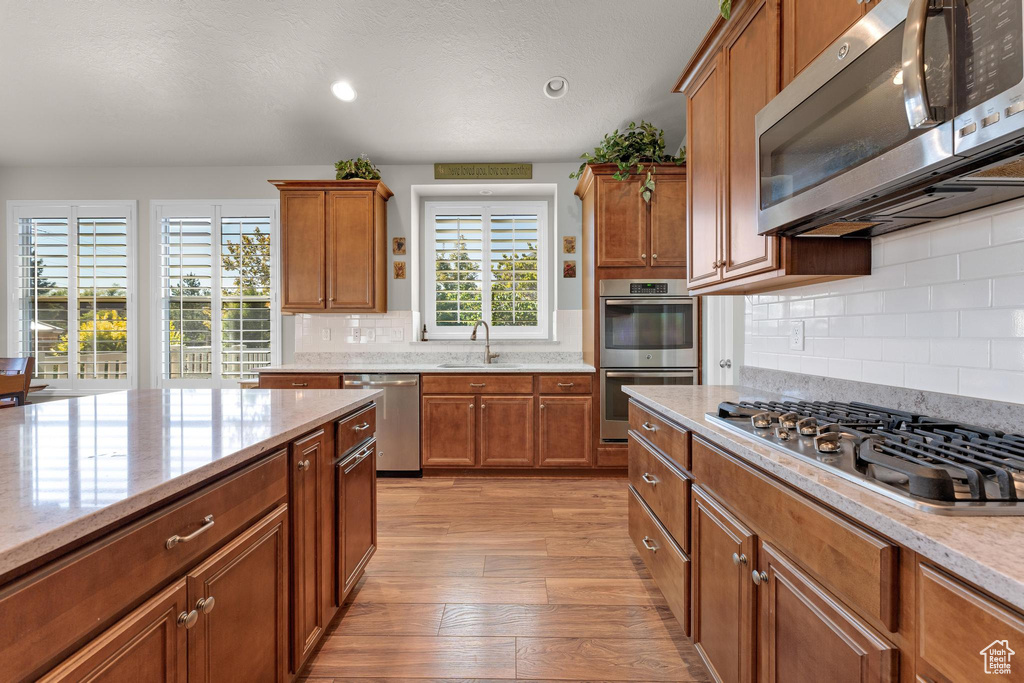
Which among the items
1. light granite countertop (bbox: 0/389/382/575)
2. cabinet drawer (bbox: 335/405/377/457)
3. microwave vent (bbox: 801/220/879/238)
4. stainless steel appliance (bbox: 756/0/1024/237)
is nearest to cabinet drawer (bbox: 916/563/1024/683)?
stainless steel appliance (bbox: 756/0/1024/237)

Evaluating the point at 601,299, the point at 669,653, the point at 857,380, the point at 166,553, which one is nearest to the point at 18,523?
the point at 166,553

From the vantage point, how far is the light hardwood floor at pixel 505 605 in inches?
62.9

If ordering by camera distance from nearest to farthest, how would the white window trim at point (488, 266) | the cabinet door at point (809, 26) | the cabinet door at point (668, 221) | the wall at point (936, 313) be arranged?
the wall at point (936, 313) < the cabinet door at point (809, 26) < the cabinet door at point (668, 221) < the white window trim at point (488, 266)

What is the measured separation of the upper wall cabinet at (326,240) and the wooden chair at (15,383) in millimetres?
1816

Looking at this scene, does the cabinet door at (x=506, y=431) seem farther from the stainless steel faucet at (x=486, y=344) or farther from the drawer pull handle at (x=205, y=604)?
the drawer pull handle at (x=205, y=604)

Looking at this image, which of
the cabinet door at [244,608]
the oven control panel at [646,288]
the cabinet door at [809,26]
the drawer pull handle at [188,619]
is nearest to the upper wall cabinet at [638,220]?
the oven control panel at [646,288]

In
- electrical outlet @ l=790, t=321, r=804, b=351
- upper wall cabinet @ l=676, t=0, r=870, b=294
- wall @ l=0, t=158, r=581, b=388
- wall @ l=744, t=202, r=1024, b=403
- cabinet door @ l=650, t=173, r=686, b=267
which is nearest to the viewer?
wall @ l=744, t=202, r=1024, b=403

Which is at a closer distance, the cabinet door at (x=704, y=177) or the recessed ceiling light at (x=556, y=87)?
the cabinet door at (x=704, y=177)

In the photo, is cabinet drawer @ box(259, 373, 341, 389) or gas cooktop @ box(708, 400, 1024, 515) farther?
cabinet drawer @ box(259, 373, 341, 389)

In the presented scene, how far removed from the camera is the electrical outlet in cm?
189

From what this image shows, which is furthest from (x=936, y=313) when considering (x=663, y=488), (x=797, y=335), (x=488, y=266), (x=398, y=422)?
(x=488, y=266)

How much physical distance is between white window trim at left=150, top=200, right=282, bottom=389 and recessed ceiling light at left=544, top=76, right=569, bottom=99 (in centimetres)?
265

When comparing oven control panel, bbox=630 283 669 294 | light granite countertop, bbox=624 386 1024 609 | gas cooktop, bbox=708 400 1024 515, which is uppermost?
oven control panel, bbox=630 283 669 294

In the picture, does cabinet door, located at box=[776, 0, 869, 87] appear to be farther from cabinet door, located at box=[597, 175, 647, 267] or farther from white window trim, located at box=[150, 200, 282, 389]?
white window trim, located at box=[150, 200, 282, 389]
